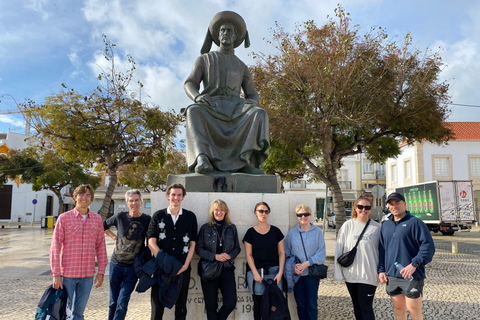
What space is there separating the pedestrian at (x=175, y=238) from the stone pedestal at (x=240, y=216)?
367 millimetres

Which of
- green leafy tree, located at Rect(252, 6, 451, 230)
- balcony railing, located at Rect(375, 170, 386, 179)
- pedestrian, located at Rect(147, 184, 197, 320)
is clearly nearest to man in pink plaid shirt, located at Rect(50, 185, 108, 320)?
pedestrian, located at Rect(147, 184, 197, 320)

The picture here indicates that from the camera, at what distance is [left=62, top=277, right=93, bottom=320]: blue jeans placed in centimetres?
311

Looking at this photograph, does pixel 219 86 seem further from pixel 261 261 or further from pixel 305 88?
→ pixel 305 88

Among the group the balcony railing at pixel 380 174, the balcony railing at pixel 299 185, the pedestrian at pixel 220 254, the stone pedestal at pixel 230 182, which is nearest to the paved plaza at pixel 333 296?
the pedestrian at pixel 220 254

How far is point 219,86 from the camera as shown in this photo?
190 inches

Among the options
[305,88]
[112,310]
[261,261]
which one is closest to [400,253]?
[261,261]

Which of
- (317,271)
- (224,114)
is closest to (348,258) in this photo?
(317,271)

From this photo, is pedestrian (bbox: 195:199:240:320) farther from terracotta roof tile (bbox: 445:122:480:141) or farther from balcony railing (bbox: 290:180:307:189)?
balcony railing (bbox: 290:180:307:189)

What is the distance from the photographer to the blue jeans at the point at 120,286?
3.44 meters

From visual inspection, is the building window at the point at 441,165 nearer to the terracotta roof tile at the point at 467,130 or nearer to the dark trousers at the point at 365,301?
the terracotta roof tile at the point at 467,130

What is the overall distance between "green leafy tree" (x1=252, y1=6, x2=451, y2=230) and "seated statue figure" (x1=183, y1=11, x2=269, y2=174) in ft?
17.4

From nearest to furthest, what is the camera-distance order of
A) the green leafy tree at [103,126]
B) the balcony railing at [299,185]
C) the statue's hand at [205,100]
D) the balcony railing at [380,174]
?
the statue's hand at [205,100] < the green leafy tree at [103,126] < the balcony railing at [380,174] < the balcony railing at [299,185]

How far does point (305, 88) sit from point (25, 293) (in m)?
8.13

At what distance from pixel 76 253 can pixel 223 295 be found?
53.5 inches
